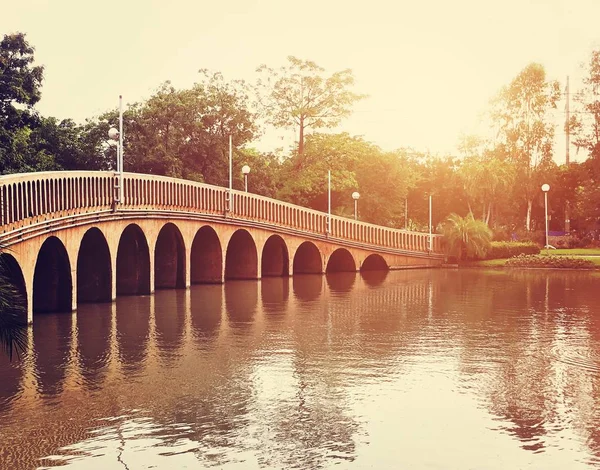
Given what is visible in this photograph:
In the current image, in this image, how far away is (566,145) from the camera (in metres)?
99.4

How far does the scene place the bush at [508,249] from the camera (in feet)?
235

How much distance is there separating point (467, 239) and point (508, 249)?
159 inches

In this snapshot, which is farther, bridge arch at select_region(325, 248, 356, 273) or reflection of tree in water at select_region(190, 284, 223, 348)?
bridge arch at select_region(325, 248, 356, 273)

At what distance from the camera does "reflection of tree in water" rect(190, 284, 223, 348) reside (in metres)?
27.4

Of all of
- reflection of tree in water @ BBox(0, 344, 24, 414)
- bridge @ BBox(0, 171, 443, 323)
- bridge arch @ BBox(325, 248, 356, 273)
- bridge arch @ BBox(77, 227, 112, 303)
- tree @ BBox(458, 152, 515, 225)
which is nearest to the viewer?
reflection of tree in water @ BBox(0, 344, 24, 414)

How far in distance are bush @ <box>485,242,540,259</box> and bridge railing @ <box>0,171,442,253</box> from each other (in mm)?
4295

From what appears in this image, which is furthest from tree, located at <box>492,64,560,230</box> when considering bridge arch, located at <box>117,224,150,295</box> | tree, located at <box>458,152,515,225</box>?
bridge arch, located at <box>117,224,150,295</box>

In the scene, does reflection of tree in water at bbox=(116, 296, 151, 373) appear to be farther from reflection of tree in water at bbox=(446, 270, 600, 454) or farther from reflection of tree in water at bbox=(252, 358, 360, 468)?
reflection of tree in water at bbox=(446, 270, 600, 454)

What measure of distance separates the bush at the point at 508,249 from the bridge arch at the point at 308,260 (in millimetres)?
16916

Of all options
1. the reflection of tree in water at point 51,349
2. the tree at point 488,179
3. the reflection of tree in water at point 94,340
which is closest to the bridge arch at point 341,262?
the tree at point 488,179

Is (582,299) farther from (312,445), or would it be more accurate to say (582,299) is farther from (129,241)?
(312,445)

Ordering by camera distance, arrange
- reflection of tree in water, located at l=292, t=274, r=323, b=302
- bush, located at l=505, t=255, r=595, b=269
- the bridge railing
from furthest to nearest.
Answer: bush, located at l=505, t=255, r=595, b=269, reflection of tree in water, located at l=292, t=274, r=323, b=302, the bridge railing

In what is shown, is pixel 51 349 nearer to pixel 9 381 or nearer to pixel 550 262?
pixel 9 381

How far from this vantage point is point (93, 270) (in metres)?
37.0
